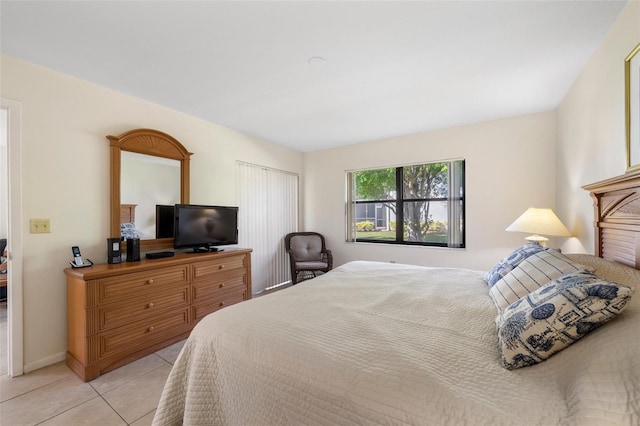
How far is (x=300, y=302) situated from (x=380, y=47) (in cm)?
183

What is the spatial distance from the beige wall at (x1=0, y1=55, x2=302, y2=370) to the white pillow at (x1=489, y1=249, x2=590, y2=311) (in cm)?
324

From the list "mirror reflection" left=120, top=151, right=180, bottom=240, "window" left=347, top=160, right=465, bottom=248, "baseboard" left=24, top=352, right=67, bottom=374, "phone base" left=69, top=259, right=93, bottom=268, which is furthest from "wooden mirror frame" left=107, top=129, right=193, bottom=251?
"window" left=347, top=160, right=465, bottom=248

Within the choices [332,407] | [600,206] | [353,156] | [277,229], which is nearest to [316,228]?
[277,229]

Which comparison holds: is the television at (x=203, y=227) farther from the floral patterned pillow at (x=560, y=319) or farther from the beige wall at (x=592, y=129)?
the beige wall at (x=592, y=129)

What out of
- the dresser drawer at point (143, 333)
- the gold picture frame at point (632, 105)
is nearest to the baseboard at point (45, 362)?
the dresser drawer at point (143, 333)

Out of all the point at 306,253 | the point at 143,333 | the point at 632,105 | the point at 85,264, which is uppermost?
the point at 632,105

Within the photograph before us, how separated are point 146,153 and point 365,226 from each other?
327 cm

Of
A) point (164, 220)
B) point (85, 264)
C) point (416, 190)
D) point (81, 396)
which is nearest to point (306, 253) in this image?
point (416, 190)

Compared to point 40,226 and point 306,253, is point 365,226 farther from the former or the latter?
point 40,226

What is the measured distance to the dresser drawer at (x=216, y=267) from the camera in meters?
2.66

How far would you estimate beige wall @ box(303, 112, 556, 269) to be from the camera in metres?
3.15

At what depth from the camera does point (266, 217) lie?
4.25 metres

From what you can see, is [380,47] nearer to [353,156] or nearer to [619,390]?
[619,390]

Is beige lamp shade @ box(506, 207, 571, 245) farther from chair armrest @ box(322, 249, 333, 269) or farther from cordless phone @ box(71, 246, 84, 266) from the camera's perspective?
cordless phone @ box(71, 246, 84, 266)
